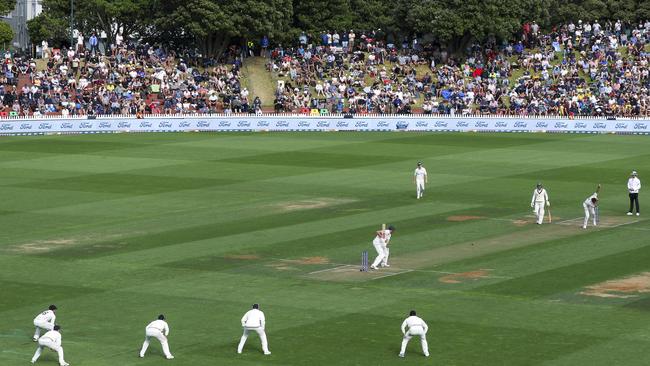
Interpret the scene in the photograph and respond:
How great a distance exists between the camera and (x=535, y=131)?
87875mm

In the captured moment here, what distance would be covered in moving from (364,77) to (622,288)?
208ft

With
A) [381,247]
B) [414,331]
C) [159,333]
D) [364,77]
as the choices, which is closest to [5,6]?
[364,77]

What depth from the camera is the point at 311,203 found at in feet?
181

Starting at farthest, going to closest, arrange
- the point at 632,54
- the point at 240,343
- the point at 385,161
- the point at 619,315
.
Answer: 1. the point at 632,54
2. the point at 385,161
3. the point at 619,315
4. the point at 240,343

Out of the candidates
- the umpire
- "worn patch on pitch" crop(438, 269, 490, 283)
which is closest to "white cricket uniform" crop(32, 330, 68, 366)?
"worn patch on pitch" crop(438, 269, 490, 283)

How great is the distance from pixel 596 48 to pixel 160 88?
31.9m

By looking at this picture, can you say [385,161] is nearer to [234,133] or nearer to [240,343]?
[234,133]

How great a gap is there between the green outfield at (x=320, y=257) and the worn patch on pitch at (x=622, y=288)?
3.6 inches

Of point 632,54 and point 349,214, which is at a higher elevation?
point 632,54

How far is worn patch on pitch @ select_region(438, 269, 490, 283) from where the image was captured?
39.1 m

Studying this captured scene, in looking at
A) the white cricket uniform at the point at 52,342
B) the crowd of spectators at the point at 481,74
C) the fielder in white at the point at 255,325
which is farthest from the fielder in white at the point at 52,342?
the crowd of spectators at the point at 481,74

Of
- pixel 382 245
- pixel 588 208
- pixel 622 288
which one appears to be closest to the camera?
pixel 622 288

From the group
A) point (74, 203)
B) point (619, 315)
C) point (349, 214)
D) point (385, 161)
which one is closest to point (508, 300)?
Result: point (619, 315)

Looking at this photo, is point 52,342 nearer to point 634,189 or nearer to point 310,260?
point 310,260
